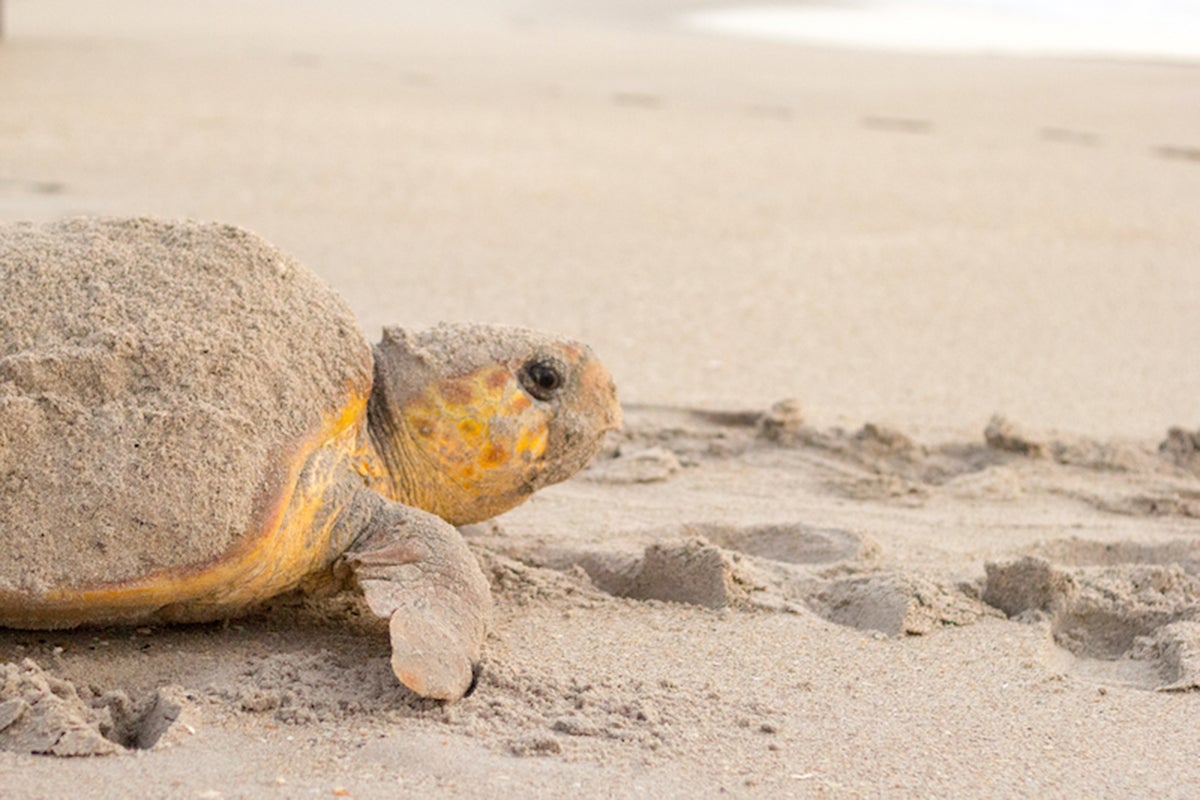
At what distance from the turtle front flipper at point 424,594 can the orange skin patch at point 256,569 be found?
0.30 feet

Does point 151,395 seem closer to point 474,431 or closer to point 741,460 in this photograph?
point 474,431

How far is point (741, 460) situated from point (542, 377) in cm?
103

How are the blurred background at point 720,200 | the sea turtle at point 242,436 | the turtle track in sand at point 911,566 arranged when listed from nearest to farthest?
the sea turtle at point 242,436 → the turtle track in sand at point 911,566 → the blurred background at point 720,200

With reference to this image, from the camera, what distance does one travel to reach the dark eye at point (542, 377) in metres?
2.70

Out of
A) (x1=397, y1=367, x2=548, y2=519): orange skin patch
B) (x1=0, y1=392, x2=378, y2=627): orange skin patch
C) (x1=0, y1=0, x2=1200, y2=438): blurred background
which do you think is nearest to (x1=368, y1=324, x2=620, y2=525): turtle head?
(x1=397, y1=367, x2=548, y2=519): orange skin patch

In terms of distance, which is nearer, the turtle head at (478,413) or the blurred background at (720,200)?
the turtle head at (478,413)

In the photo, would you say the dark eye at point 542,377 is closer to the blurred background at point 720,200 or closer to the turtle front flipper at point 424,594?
the turtle front flipper at point 424,594

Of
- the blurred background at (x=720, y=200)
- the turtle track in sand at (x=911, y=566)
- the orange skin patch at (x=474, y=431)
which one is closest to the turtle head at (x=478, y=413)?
the orange skin patch at (x=474, y=431)

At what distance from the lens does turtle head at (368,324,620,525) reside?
8.63 feet

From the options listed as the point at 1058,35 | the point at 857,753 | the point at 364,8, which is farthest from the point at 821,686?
the point at 364,8

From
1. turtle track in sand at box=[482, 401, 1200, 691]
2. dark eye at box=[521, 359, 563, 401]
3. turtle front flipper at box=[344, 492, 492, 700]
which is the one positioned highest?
dark eye at box=[521, 359, 563, 401]

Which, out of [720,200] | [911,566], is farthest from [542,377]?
[720,200]

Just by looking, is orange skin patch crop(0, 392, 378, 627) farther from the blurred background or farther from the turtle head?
the blurred background

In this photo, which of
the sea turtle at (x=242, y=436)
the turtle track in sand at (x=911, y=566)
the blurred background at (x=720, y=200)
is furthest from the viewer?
the blurred background at (x=720, y=200)
